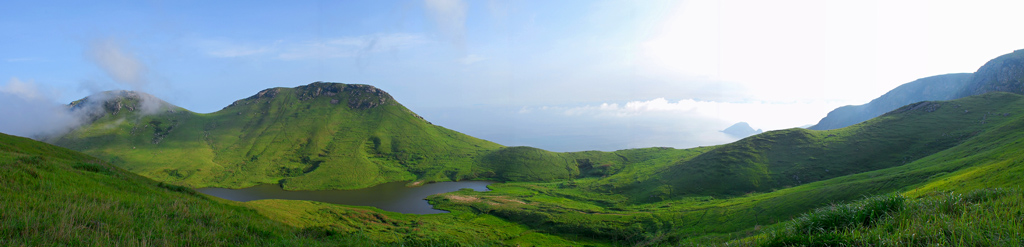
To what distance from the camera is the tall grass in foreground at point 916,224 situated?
17.9 feet

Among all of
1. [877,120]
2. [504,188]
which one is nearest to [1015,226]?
[504,188]

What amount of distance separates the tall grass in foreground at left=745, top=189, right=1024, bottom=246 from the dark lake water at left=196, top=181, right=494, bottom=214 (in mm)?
94206

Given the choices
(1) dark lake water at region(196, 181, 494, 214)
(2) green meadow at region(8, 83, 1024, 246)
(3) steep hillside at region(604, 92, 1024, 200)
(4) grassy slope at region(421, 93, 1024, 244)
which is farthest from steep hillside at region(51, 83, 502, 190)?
(3) steep hillside at region(604, 92, 1024, 200)

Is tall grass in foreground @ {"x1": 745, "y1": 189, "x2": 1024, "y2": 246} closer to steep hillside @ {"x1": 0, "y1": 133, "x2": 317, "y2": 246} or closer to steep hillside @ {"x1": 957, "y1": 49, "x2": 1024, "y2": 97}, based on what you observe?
steep hillside @ {"x1": 0, "y1": 133, "x2": 317, "y2": 246}

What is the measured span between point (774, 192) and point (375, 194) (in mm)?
119956

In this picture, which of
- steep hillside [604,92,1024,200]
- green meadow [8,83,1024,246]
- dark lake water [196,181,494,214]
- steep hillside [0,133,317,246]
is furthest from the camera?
dark lake water [196,181,494,214]

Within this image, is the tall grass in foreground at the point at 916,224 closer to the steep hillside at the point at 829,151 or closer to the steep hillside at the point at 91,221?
the steep hillside at the point at 91,221

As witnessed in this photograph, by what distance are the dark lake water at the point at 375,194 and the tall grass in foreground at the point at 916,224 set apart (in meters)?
94.2

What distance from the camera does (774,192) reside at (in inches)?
3132

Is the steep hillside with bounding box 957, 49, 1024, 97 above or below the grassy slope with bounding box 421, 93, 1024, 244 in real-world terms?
above

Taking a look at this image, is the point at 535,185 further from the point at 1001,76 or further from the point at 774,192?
the point at 1001,76

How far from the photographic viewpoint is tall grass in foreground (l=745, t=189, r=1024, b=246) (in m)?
5.46

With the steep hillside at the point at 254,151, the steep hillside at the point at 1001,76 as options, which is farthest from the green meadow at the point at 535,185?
the steep hillside at the point at 1001,76

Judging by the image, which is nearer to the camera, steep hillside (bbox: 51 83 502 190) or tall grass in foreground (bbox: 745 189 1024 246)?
tall grass in foreground (bbox: 745 189 1024 246)
